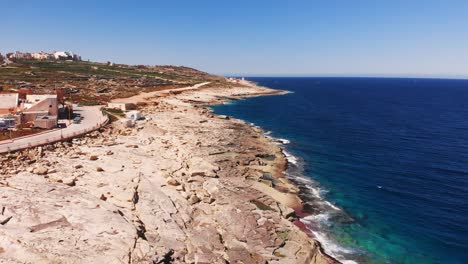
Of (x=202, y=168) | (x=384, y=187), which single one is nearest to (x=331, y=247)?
(x=202, y=168)

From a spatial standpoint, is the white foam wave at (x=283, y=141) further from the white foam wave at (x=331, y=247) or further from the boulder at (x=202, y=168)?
the white foam wave at (x=331, y=247)

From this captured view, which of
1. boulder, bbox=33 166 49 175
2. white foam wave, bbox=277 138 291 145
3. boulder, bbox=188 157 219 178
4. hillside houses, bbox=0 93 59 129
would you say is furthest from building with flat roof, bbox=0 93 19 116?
white foam wave, bbox=277 138 291 145

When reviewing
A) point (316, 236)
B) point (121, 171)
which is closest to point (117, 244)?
point (121, 171)

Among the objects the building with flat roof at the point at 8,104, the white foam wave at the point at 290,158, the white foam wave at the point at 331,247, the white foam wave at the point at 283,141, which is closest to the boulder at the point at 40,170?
the white foam wave at the point at 331,247

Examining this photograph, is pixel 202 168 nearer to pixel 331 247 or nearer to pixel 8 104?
pixel 331 247

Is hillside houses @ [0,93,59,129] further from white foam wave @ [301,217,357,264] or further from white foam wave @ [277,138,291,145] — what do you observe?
white foam wave @ [277,138,291,145]
